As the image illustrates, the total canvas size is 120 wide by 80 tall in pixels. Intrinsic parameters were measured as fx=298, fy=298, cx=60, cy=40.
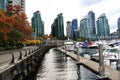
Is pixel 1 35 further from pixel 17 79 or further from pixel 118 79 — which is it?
pixel 118 79

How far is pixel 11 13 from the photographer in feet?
323

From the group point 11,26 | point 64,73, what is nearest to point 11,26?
point 11,26

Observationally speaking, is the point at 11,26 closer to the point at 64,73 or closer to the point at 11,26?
the point at 11,26

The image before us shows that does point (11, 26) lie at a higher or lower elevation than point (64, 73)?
higher

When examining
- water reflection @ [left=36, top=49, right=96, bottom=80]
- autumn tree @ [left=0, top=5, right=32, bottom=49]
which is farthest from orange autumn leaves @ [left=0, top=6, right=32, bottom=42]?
water reflection @ [left=36, top=49, right=96, bottom=80]

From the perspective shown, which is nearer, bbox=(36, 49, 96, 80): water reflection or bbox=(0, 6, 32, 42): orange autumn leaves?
bbox=(36, 49, 96, 80): water reflection

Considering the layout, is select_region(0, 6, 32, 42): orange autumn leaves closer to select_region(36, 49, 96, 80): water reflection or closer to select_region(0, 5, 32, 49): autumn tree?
select_region(0, 5, 32, 49): autumn tree

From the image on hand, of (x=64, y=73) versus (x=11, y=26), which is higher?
(x=11, y=26)

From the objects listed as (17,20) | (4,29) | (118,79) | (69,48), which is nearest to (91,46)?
(69,48)

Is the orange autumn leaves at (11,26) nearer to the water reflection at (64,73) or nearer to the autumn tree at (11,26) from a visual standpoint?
the autumn tree at (11,26)

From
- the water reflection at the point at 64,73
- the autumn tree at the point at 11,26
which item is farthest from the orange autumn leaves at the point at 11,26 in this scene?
the water reflection at the point at 64,73

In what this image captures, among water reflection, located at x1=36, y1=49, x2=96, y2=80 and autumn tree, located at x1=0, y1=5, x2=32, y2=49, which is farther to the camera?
autumn tree, located at x1=0, y1=5, x2=32, y2=49

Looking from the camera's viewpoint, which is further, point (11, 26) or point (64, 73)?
point (11, 26)

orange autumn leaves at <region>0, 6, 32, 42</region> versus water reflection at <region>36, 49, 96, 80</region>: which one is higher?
orange autumn leaves at <region>0, 6, 32, 42</region>
